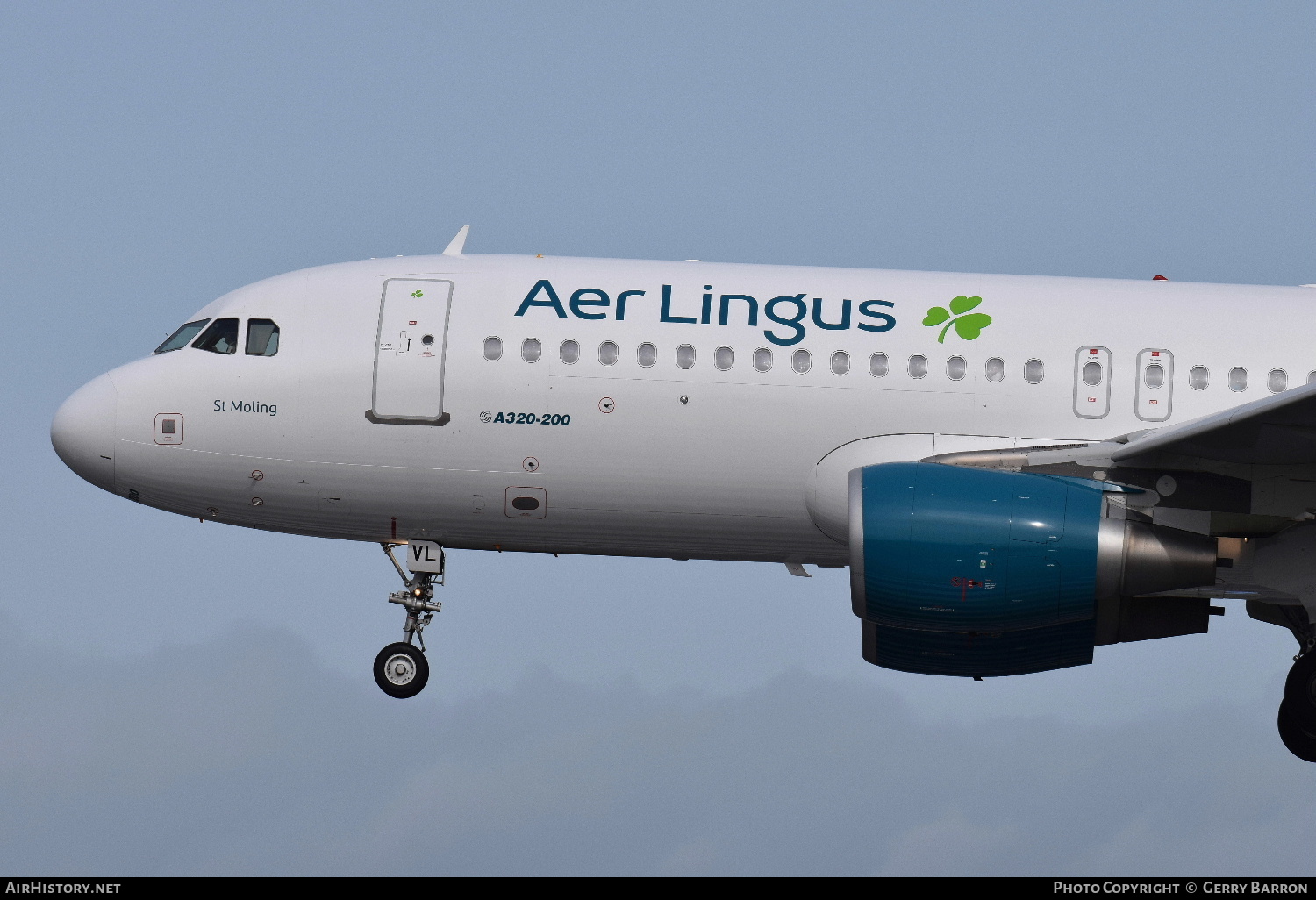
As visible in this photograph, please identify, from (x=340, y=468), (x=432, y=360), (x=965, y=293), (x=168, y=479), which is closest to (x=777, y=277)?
(x=965, y=293)

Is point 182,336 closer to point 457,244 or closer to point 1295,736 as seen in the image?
point 457,244

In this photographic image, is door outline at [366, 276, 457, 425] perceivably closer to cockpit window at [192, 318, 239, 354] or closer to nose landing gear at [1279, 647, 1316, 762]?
cockpit window at [192, 318, 239, 354]

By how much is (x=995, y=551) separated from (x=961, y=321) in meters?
3.02

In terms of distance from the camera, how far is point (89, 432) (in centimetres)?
2014

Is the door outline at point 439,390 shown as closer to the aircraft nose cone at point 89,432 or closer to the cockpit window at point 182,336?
the cockpit window at point 182,336

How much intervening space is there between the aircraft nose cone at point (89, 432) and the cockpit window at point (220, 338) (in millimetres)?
1070

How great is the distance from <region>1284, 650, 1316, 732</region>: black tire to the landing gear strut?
9226 mm

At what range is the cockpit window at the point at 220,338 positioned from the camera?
2028cm

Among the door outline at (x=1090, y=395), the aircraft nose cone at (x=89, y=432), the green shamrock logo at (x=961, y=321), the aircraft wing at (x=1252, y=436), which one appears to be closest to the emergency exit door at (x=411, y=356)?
the aircraft nose cone at (x=89, y=432)

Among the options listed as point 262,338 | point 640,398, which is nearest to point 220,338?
point 262,338

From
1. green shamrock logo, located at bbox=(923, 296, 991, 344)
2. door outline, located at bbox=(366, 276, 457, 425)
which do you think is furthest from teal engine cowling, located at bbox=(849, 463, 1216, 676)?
door outline, located at bbox=(366, 276, 457, 425)

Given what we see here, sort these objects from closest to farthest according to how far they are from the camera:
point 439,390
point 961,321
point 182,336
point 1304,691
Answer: point 439,390, point 961,321, point 1304,691, point 182,336

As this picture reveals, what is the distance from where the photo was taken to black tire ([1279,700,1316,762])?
20297 millimetres

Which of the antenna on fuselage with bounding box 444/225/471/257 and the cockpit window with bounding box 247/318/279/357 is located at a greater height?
A: the antenna on fuselage with bounding box 444/225/471/257
